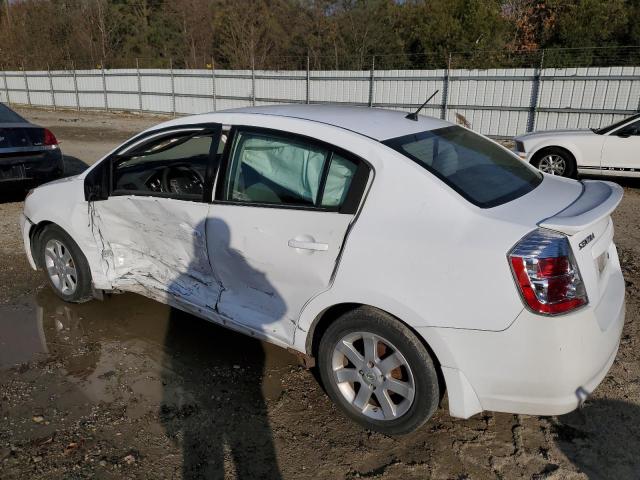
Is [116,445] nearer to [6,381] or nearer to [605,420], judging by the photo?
[6,381]

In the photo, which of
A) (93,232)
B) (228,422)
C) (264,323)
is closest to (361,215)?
(264,323)

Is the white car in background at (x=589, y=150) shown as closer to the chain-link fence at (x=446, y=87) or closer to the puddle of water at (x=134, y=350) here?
the chain-link fence at (x=446, y=87)

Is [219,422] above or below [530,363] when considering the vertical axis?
below

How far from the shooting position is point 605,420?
9.32 ft

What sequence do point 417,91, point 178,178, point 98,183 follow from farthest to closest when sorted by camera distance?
1. point 417,91
2. point 178,178
3. point 98,183

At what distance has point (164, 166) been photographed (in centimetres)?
410

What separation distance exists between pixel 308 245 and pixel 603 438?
1809 mm

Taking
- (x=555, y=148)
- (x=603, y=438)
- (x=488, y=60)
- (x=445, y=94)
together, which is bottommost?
(x=603, y=438)

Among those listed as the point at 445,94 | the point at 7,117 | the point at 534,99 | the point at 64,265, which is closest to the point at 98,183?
the point at 64,265

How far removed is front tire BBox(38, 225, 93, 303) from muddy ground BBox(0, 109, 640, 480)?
0.26 metres

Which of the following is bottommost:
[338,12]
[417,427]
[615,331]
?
[417,427]

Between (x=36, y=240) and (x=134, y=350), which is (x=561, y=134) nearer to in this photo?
(x=134, y=350)

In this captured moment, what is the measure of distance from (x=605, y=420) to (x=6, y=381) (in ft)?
11.5

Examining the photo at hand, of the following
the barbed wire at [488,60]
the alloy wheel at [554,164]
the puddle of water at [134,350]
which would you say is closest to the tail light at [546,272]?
the puddle of water at [134,350]
